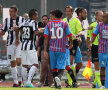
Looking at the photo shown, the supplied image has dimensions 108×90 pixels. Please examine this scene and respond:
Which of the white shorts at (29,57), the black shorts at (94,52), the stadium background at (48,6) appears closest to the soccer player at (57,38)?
the white shorts at (29,57)

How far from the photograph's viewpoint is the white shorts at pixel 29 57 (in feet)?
51.6

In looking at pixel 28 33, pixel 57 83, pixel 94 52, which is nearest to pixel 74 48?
pixel 94 52

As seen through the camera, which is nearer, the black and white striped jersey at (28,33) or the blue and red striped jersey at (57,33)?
the blue and red striped jersey at (57,33)

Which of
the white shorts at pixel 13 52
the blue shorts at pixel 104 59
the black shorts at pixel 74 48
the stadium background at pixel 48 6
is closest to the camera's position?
the blue shorts at pixel 104 59

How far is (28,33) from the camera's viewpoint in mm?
15609

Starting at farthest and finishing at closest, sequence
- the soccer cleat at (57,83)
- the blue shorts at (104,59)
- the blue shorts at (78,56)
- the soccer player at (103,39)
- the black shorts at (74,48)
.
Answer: the blue shorts at (78,56), the black shorts at (74,48), the blue shorts at (104,59), the soccer player at (103,39), the soccer cleat at (57,83)

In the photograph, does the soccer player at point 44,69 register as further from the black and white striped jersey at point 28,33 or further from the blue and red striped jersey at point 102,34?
the blue and red striped jersey at point 102,34

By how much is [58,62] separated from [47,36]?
63cm

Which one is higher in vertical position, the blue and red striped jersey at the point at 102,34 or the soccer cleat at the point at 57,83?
the blue and red striped jersey at the point at 102,34

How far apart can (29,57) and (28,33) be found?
610 mm

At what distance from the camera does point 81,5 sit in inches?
766

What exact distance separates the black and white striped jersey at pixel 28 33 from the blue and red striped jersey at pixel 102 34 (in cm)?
191

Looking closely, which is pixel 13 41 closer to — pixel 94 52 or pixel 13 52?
pixel 13 52

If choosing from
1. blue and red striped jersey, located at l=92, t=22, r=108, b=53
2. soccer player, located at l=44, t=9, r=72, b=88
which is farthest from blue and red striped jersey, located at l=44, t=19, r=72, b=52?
blue and red striped jersey, located at l=92, t=22, r=108, b=53
